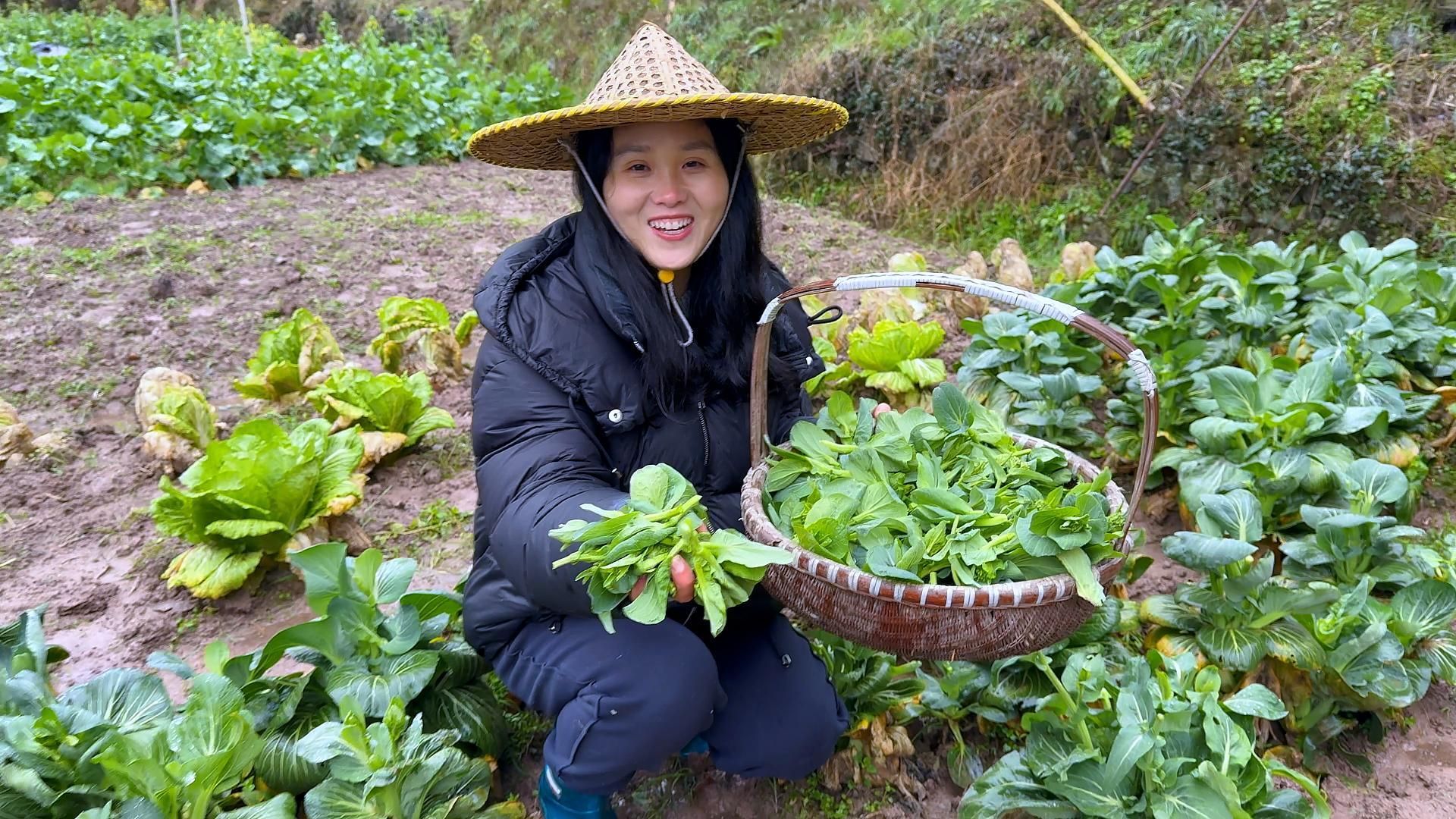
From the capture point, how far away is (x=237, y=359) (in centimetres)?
454

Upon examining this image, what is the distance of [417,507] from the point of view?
138 inches

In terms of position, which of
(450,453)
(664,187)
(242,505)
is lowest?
(450,453)

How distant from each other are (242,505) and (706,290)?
1.56m

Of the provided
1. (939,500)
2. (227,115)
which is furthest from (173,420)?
(227,115)

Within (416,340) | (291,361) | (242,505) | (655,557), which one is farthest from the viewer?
(416,340)

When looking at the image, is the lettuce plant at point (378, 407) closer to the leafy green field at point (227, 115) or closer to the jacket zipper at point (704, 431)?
the jacket zipper at point (704, 431)

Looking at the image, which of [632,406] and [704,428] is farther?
[704,428]

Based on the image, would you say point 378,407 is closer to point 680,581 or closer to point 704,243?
point 704,243

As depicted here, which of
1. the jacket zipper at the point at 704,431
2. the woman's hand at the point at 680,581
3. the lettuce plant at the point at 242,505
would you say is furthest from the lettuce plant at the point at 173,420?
Answer: the woman's hand at the point at 680,581

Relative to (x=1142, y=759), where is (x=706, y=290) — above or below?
above

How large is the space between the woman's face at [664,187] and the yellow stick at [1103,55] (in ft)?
16.6

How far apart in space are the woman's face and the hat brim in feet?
0.14

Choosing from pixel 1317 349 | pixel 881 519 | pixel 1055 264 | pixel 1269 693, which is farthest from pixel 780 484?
pixel 1055 264

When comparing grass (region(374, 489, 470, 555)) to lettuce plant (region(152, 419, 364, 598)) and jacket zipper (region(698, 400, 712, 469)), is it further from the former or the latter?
jacket zipper (region(698, 400, 712, 469))
